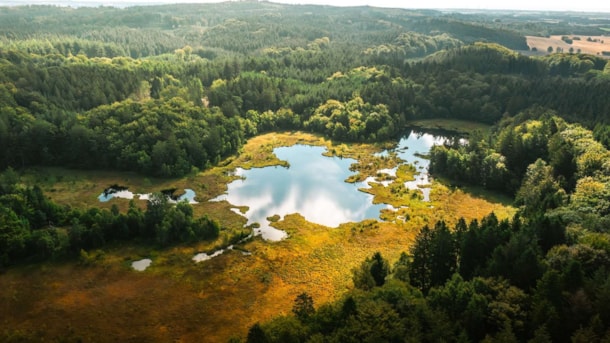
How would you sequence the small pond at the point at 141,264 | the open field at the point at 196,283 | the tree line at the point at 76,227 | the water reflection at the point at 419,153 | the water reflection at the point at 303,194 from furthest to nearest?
the water reflection at the point at 419,153 → the water reflection at the point at 303,194 → the small pond at the point at 141,264 → the tree line at the point at 76,227 → the open field at the point at 196,283

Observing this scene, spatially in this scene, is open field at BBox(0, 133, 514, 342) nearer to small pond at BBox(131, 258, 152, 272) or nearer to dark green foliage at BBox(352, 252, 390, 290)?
small pond at BBox(131, 258, 152, 272)

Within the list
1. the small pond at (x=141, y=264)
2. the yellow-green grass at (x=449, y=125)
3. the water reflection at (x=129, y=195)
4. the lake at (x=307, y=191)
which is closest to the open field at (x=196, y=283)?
the small pond at (x=141, y=264)

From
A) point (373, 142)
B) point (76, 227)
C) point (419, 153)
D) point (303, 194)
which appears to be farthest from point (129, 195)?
point (419, 153)

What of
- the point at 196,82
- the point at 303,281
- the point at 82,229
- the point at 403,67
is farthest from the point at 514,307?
the point at 403,67

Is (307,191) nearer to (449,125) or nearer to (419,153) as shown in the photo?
(419,153)

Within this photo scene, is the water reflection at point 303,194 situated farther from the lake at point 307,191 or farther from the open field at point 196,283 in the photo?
the open field at point 196,283
